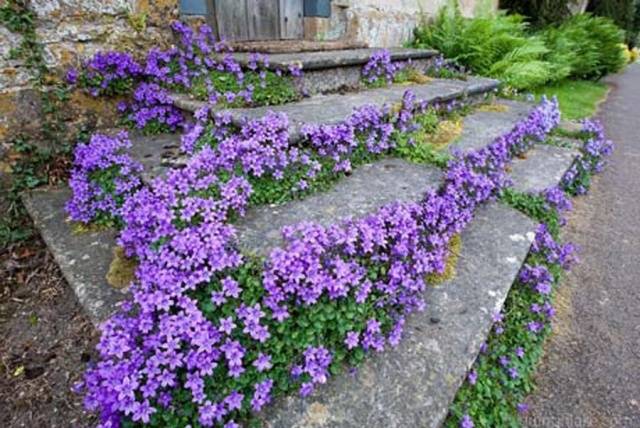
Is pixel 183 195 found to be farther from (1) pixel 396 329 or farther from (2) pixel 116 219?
(1) pixel 396 329

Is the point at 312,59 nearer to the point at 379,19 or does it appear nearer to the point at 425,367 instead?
the point at 379,19

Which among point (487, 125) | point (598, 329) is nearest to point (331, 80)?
point (487, 125)

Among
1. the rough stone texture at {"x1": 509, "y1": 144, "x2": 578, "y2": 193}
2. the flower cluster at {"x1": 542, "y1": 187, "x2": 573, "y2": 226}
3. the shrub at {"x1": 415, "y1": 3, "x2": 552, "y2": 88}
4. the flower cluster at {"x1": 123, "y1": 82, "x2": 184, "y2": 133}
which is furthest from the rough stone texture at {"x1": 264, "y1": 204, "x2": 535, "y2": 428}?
the shrub at {"x1": 415, "y1": 3, "x2": 552, "y2": 88}

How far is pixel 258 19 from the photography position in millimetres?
4445

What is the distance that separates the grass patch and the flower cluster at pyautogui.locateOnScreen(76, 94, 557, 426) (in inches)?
223

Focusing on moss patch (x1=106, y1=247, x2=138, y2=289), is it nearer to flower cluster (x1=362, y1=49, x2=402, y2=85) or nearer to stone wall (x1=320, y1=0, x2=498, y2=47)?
flower cluster (x1=362, y1=49, x2=402, y2=85)

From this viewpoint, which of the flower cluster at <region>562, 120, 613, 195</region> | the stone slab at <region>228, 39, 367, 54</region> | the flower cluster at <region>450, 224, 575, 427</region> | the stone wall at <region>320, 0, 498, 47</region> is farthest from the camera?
the stone wall at <region>320, 0, 498, 47</region>

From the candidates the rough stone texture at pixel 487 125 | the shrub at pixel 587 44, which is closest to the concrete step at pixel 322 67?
the rough stone texture at pixel 487 125

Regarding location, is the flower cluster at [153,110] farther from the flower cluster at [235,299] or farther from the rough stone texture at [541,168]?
the rough stone texture at [541,168]

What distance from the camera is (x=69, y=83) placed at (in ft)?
9.52

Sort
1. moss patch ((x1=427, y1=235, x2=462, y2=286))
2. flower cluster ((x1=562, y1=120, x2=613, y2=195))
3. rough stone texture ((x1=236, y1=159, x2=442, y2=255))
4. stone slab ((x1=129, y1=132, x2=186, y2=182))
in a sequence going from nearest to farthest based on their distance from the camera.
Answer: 1. rough stone texture ((x1=236, y1=159, x2=442, y2=255))
2. moss patch ((x1=427, y1=235, x2=462, y2=286))
3. stone slab ((x1=129, y1=132, x2=186, y2=182))
4. flower cluster ((x1=562, y1=120, x2=613, y2=195))

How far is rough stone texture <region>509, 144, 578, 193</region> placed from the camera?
3195 millimetres

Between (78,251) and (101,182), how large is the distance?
492 mm

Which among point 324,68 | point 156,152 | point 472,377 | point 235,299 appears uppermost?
point 324,68
